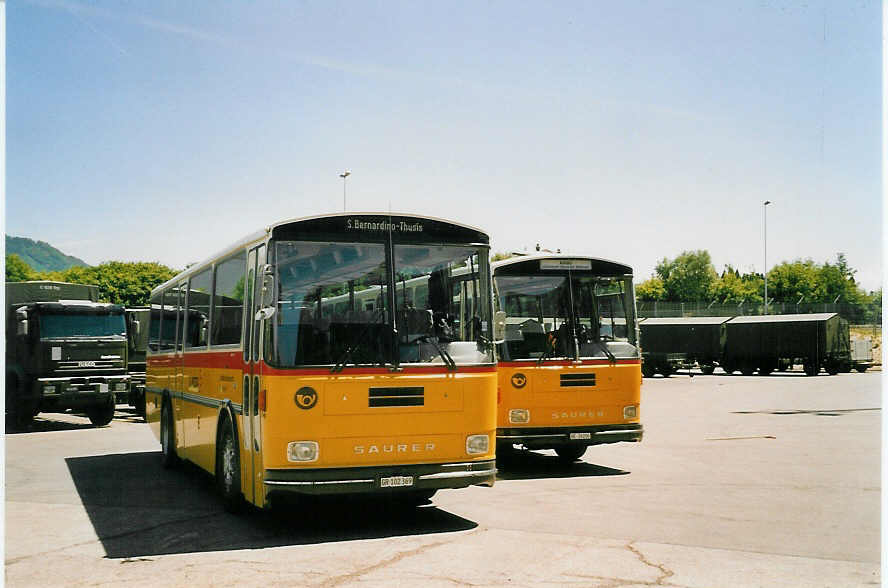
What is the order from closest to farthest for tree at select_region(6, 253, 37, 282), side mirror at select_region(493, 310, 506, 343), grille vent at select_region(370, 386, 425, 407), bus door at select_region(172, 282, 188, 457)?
1. grille vent at select_region(370, 386, 425, 407)
2. side mirror at select_region(493, 310, 506, 343)
3. bus door at select_region(172, 282, 188, 457)
4. tree at select_region(6, 253, 37, 282)

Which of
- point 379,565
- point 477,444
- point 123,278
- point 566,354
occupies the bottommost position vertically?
point 379,565

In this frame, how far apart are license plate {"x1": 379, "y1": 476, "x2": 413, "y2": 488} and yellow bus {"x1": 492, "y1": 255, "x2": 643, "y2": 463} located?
442 centimetres

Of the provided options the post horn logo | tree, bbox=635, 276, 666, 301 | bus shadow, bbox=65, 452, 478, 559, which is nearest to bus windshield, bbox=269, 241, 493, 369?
the post horn logo

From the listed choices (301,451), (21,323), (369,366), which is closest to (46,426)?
(21,323)

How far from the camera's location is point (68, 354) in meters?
21.2

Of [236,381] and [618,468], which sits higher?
[236,381]

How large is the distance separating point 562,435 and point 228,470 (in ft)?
16.3

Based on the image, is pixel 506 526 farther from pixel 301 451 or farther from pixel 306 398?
pixel 306 398

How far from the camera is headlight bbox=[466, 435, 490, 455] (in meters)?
9.05

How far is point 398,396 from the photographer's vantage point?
8781 mm

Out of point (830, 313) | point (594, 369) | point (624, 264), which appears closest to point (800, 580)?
point (594, 369)

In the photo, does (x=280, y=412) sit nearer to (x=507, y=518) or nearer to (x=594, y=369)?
(x=507, y=518)

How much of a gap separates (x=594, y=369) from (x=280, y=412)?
6110 mm

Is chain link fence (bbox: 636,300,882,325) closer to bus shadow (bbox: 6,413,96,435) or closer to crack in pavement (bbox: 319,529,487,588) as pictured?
bus shadow (bbox: 6,413,96,435)
